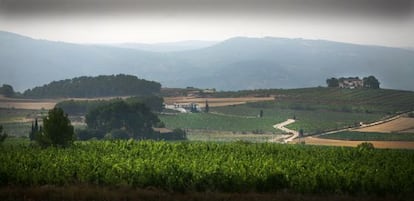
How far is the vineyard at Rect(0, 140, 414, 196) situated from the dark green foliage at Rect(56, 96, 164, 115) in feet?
2.29

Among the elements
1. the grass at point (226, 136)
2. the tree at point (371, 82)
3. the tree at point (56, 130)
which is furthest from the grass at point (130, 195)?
the grass at point (226, 136)

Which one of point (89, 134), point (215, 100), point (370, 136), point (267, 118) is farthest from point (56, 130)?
point (370, 136)

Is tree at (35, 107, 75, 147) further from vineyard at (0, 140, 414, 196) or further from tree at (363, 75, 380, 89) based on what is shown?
tree at (363, 75, 380, 89)

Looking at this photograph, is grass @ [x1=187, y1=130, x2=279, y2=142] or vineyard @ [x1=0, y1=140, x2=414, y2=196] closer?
vineyard @ [x1=0, y1=140, x2=414, y2=196]

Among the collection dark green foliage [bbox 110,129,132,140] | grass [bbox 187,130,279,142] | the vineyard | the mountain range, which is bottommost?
the vineyard

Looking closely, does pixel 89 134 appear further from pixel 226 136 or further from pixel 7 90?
pixel 226 136

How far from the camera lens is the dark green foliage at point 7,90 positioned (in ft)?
23.5

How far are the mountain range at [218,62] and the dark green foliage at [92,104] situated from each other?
30cm

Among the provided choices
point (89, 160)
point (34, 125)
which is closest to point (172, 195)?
point (89, 160)

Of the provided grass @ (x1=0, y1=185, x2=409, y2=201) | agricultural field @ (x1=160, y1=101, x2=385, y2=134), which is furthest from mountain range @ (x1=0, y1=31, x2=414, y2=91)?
grass @ (x1=0, y1=185, x2=409, y2=201)

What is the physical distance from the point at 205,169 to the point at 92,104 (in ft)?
6.15

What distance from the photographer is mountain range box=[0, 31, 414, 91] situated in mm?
7105

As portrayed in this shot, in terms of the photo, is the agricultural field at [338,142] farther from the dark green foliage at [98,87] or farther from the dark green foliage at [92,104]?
the dark green foliage at [98,87]

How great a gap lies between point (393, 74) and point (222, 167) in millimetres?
2633
